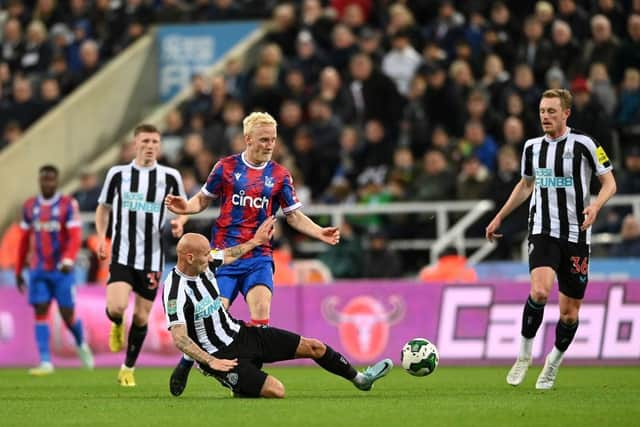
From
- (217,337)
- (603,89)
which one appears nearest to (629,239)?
(603,89)

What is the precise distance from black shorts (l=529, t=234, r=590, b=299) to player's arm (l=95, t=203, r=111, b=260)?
395 centimetres

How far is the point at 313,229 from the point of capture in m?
11.4

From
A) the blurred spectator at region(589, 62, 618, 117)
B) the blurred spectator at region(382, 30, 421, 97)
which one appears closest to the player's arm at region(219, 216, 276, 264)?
the blurred spectator at region(589, 62, 618, 117)

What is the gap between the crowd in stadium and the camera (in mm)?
18656

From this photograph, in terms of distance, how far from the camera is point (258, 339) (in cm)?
1077

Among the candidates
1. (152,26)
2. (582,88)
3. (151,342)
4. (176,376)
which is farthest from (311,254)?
(176,376)

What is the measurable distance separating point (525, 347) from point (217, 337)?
268 cm

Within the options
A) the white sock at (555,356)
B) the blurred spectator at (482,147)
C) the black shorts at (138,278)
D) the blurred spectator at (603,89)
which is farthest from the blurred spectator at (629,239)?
the black shorts at (138,278)

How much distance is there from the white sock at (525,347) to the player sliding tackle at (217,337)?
1.65 meters

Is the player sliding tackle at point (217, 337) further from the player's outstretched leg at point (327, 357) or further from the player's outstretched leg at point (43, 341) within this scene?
the player's outstretched leg at point (43, 341)

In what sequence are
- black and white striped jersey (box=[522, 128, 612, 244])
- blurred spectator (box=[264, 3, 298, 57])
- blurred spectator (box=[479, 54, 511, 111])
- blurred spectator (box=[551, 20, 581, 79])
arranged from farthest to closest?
blurred spectator (box=[264, 3, 298, 57]) → blurred spectator (box=[479, 54, 511, 111]) → blurred spectator (box=[551, 20, 581, 79]) → black and white striped jersey (box=[522, 128, 612, 244])

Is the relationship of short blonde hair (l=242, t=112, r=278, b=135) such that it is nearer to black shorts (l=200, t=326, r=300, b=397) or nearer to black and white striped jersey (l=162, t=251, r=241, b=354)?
black and white striped jersey (l=162, t=251, r=241, b=354)

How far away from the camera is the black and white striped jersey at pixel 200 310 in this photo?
1053 cm

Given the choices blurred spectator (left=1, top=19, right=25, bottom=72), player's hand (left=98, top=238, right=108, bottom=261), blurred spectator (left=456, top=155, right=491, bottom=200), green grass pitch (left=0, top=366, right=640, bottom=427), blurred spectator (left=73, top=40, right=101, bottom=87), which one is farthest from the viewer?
blurred spectator (left=1, top=19, right=25, bottom=72)
